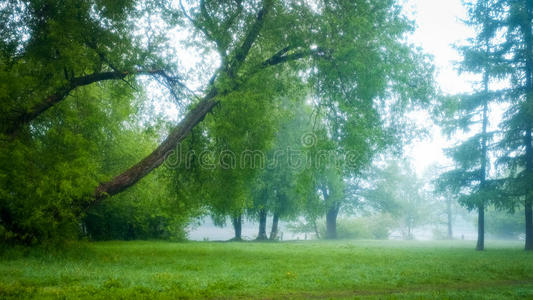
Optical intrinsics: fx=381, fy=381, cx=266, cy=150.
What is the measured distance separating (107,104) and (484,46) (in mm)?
25088

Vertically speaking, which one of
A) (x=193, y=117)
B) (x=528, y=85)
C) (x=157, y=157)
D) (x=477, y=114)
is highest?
(x=528, y=85)

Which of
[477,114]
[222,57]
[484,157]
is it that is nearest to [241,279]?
[222,57]

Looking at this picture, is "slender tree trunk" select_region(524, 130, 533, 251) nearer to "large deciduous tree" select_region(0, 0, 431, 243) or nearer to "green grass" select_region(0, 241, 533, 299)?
"green grass" select_region(0, 241, 533, 299)

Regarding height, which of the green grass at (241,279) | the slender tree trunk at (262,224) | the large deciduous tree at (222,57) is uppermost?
the large deciduous tree at (222,57)

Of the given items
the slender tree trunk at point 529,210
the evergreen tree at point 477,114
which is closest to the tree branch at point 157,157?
the evergreen tree at point 477,114

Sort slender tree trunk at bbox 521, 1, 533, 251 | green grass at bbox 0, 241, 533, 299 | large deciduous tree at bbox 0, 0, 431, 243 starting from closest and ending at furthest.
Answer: green grass at bbox 0, 241, 533, 299 → large deciduous tree at bbox 0, 0, 431, 243 → slender tree trunk at bbox 521, 1, 533, 251

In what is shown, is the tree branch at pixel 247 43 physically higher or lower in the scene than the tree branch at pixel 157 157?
higher

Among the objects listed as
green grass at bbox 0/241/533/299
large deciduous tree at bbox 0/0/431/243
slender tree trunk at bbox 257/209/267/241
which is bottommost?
slender tree trunk at bbox 257/209/267/241

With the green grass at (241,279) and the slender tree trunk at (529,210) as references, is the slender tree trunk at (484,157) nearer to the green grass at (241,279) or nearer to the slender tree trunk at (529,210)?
the slender tree trunk at (529,210)

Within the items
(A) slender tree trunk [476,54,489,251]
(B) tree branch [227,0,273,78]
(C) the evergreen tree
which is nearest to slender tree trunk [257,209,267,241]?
(C) the evergreen tree

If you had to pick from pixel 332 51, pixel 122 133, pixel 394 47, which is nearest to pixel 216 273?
pixel 332 51

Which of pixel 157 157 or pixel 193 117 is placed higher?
pixel 193 117

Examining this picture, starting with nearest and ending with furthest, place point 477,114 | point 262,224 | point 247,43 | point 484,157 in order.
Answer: point 247,43
point 484,157
point 477,114
point 262,224

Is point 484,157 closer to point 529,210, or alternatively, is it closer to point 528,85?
point 529,210
